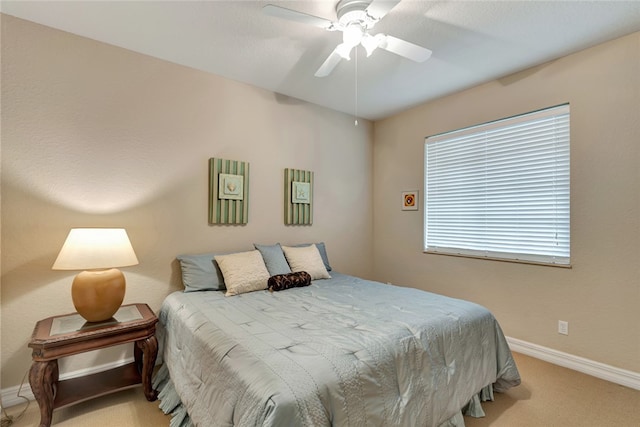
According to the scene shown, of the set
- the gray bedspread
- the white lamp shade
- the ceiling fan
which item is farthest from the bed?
the ceiling fan

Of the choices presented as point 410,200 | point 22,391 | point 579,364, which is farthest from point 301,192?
point 579,364

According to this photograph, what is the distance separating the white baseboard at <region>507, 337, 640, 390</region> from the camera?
2.27m

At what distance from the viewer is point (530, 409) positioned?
2.00 m

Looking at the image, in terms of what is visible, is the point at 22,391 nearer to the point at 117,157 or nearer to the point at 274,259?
the point at 117,157

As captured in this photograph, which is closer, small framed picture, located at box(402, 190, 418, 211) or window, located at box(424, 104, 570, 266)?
window, located at box(424, 104, 570, 266)

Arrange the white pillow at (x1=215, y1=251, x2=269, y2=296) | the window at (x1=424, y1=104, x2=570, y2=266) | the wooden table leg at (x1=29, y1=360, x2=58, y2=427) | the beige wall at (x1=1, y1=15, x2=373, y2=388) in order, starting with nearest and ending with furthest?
the wooden table leg at (x1=29, y1=360, x2=58, y2=427)
the beige wall at (x1=1, y1=15, x2=373, y2=388)
the white pillow at (x1=215, y1=251, x2=269, y2=296)
the window at (x1=424, y1=104, x2=570, y2=266)

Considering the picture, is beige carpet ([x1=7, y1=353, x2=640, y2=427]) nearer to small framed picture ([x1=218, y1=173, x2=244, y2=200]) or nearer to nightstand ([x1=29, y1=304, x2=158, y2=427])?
nightstand ([x1=29, y1=304, x2=158, y2=427])

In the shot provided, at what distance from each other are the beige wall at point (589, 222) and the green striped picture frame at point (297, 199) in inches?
75.8

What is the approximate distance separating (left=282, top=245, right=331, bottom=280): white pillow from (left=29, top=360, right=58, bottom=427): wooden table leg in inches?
73.9

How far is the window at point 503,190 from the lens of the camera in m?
2.69

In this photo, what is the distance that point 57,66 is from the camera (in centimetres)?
223

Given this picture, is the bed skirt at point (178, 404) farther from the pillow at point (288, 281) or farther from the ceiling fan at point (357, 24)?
the ceiling fan at point (357, 24)

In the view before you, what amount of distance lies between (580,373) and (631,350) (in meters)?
0.41

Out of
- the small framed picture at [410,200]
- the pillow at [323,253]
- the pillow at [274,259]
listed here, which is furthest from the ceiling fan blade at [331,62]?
the small framed picture at [410,200]
